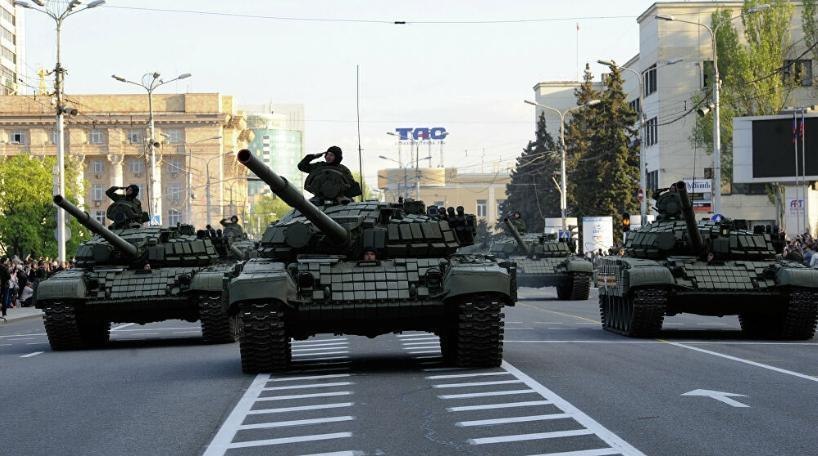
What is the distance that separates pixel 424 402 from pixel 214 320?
1095cm

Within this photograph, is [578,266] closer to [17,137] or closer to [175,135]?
[17,137]

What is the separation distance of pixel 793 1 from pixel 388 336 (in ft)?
197

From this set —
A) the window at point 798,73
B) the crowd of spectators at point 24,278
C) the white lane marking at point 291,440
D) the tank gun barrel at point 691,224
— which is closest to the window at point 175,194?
the window at point 798,73

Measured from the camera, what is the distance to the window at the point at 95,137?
135000mm

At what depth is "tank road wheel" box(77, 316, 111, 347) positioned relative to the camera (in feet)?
79.4

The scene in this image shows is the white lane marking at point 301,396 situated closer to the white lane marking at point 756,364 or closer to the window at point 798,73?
the white lane marking at point 756,364

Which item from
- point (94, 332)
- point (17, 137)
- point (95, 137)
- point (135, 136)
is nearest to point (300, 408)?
point (94, 332)

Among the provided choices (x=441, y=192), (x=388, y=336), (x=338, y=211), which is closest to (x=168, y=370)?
(x=338, y=211)

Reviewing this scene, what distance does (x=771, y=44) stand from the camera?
7200cm

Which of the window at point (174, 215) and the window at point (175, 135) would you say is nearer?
the window at point (174, 215)

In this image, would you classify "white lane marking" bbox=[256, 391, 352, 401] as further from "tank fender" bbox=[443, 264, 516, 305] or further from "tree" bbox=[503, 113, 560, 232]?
"tree" bbox=[503, 113, 560, 232]

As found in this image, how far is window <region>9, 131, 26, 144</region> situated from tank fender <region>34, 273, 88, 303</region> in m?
110

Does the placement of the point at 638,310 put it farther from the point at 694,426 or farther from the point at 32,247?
the point at 32,247

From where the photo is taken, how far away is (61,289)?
905 inches
